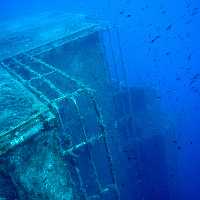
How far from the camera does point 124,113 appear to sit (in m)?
8.73


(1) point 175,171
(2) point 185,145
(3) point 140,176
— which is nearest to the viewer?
(3) point 140,176

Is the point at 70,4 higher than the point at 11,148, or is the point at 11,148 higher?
the point at 70,4

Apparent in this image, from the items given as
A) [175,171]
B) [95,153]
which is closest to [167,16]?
[175,171]

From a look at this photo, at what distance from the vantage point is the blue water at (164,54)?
2017 centimetres

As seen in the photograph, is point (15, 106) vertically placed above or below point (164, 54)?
above

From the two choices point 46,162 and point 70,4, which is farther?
point 70,4

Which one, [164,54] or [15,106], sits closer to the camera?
[15,106]

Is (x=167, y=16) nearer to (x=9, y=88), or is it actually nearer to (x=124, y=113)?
(x=124, y=113)

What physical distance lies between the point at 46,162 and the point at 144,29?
45.5m

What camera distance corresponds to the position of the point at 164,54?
129 feet

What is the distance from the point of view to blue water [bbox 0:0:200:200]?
20172 millimetres

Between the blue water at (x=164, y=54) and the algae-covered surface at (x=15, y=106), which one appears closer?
the algae-covered surface at (x=15, y=106)

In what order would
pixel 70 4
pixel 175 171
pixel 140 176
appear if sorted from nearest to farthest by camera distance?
pixel 140 176
pixel 175 171
pixel 70 4

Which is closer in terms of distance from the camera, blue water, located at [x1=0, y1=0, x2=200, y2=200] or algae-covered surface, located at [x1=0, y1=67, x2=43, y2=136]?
algae-covered surface, located at [x1=0, y1=67, x2=43, y2=136]
